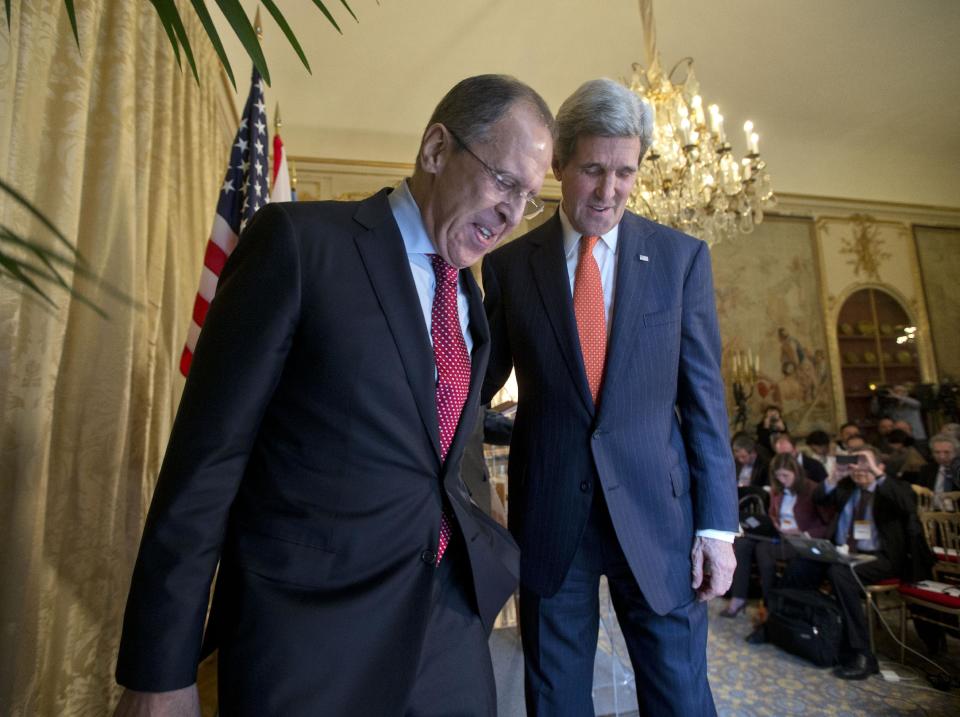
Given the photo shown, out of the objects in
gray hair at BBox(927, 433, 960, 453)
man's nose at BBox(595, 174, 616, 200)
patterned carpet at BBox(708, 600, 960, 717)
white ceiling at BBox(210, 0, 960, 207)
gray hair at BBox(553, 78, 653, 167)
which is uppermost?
white ceiling at BBox(210, 0, 960, 207)

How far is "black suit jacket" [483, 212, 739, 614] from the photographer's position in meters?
1.32

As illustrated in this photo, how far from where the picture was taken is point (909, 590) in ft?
11.5

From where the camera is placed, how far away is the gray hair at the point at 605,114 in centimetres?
136

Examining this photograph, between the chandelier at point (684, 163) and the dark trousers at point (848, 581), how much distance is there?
9.40 ft

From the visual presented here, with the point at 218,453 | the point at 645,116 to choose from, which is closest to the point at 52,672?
the point at 218,453

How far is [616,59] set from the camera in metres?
6.17

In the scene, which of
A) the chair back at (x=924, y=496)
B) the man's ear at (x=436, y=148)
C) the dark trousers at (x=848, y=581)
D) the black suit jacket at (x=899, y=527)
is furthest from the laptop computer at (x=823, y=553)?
the man's ear at (x=436, y=148)

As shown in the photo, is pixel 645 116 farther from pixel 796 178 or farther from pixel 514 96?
pixel 796 178

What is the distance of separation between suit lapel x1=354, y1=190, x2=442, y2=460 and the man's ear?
195 millimetres

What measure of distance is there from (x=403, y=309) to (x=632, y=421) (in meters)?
0.65

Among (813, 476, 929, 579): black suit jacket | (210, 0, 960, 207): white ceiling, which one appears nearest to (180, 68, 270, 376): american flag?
(210, 0, 960, 207): white ceiling

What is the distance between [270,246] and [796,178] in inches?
387

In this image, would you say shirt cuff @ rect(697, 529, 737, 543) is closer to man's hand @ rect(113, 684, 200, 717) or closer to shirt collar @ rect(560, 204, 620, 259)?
shirt collar @ rect(560, 204, 620, 259)

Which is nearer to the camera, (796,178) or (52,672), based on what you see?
(52,672)
